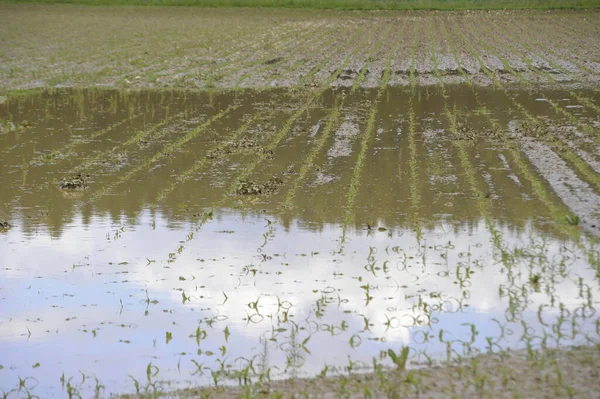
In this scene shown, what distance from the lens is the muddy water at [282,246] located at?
5.95 metres

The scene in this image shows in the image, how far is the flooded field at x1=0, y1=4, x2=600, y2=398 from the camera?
5.62m

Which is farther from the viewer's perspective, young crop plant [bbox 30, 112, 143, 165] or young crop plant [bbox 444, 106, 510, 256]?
young crop plant [bbox 30, 112, 143, 165]

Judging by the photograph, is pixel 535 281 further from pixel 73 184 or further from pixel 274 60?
pixel 274 60

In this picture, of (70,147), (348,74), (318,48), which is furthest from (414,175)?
(318,48)

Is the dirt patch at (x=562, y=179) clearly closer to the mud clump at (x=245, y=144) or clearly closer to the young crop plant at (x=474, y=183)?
the young crop plant at (x=474, y=183)

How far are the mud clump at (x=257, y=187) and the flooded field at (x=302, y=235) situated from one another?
40 mm

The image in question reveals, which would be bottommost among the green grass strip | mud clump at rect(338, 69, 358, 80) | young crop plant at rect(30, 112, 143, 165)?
young crop plant at rect(30, 112, 143, 165)

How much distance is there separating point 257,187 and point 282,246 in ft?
7.94

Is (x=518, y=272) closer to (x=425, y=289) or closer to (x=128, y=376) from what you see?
(x=425, y=289)

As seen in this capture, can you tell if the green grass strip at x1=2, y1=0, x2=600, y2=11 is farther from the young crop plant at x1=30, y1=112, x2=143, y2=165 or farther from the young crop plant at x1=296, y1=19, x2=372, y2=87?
the young crop plant at x1=30, y1=112, x2=143, y2=165

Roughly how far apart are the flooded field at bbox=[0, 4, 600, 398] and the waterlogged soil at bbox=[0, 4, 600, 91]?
0.33m

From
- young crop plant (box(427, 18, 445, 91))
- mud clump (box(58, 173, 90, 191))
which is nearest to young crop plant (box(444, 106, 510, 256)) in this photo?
young crop plant (box(427, 18, 445, 91))

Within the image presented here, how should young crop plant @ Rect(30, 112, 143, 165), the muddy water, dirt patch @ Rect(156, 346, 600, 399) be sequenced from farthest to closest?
young crop plant @ Rect(30, 112, 143, 165) → the muddy water → dirt patch @ Rect(156, 346, 600, 399)

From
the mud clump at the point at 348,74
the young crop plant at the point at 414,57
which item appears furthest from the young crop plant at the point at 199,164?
the mud clump at the point at 348,74
